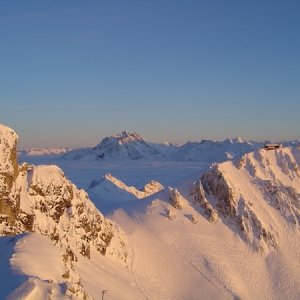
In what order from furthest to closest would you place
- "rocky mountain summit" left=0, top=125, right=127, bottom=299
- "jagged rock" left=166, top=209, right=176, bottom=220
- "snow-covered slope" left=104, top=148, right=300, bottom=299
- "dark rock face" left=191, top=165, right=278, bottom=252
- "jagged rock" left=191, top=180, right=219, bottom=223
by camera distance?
"jagged rock" left=191, top=180, right=219, bottom=223, "dark rock face" left=191, top=165, right=278, bottom=252, "jagged rock" left=166, top=209, right=176, bottom=220, "snow-covered slope" left=104, top=148, right=300, bottom=299, "rocky mountain summit" left=0, top=125, right=127, bottom=299

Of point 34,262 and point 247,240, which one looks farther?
point 247,240

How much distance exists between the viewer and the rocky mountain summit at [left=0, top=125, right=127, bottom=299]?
54.6 m

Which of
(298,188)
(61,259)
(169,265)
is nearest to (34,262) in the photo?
(61,259)

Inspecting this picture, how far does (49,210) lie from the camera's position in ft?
199

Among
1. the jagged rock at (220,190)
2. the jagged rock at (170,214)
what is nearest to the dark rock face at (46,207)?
the jagged rock at (170,214)

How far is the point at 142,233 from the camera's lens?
78938 mm

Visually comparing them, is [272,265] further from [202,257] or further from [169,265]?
[169,265]

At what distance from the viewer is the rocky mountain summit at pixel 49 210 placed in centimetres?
5462

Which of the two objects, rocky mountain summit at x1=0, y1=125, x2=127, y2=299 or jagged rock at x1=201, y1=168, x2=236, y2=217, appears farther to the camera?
jagged rock at x1=201, y1=168, x2=236, y2=217

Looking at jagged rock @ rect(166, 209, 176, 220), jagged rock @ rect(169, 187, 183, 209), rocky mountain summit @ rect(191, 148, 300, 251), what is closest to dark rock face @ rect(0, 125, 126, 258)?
jagged rock @ rect(166, 209, 176, 220)

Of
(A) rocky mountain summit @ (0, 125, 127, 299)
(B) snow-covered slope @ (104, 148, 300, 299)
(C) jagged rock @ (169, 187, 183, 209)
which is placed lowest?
(B) snow-covered slope @ (104, 148, 300, 299)

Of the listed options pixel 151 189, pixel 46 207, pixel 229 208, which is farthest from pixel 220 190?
Answer: pixel 151 189

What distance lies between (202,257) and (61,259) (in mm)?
41518

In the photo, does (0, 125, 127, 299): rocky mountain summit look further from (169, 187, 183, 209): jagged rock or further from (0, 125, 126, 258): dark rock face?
(169, 187, 183, 209): jagged rock
